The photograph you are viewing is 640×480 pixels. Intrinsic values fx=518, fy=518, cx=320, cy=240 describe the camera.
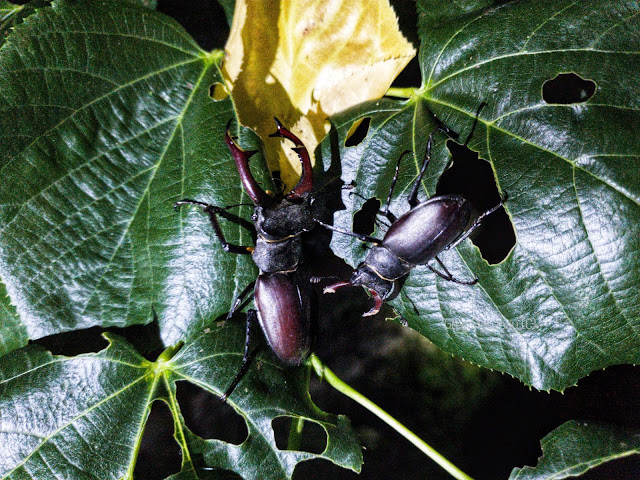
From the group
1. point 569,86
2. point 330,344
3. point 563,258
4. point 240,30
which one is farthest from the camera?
point 330,344

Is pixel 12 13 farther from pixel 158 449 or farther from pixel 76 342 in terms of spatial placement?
pixel 158 449

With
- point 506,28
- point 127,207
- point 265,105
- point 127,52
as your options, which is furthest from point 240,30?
point 506,28

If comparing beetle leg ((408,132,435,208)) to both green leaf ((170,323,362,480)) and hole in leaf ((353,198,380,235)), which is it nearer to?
hole in leaf ((353,198,380,235))

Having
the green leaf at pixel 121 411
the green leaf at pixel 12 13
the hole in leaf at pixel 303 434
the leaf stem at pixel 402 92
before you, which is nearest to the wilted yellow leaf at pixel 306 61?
the leaf stem at pixel 402 92

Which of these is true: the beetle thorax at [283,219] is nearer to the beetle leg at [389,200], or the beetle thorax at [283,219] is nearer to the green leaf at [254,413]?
the beetle leg at [389,200]

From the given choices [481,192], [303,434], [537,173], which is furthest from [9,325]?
[537,173]

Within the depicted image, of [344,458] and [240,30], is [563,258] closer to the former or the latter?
[344,458]

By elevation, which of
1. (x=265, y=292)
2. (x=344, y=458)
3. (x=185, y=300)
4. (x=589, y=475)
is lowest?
(x=589, y=475)
